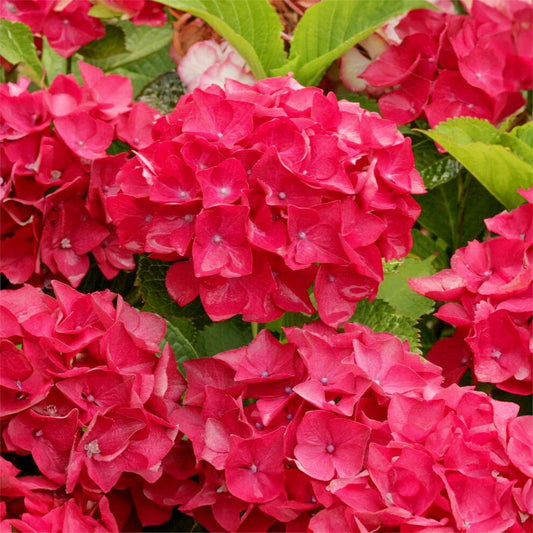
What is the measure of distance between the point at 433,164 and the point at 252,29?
0.24 metres

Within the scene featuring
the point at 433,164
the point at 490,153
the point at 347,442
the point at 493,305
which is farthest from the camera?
the point at 433,164

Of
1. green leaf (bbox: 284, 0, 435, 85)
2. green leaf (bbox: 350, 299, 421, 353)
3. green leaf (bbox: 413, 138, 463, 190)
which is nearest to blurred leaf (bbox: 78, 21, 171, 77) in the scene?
green leaf (bbox: 284, 0, 435, 85)

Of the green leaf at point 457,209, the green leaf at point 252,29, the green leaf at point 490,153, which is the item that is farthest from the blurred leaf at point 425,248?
the green leaf at point 252,29

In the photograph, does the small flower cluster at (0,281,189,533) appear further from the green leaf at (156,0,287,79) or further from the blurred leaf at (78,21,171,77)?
the blurred leaf at (78,21,171,77)

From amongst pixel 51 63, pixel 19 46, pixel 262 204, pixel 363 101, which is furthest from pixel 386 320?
pixel 51 63

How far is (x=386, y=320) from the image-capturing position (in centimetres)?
87

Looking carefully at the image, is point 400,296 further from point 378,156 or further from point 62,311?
point 62,311

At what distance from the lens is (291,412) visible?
2.36ft

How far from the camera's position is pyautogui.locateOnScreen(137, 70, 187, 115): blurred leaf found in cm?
110

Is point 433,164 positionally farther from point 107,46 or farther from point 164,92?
point 107,46

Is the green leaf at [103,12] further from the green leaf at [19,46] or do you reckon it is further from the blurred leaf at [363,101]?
the blurred leaf at [363,101]

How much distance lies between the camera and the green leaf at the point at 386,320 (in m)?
0.86

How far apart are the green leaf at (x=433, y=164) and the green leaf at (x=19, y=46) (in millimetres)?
419

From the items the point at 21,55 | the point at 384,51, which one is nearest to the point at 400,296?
the point at 384,51
